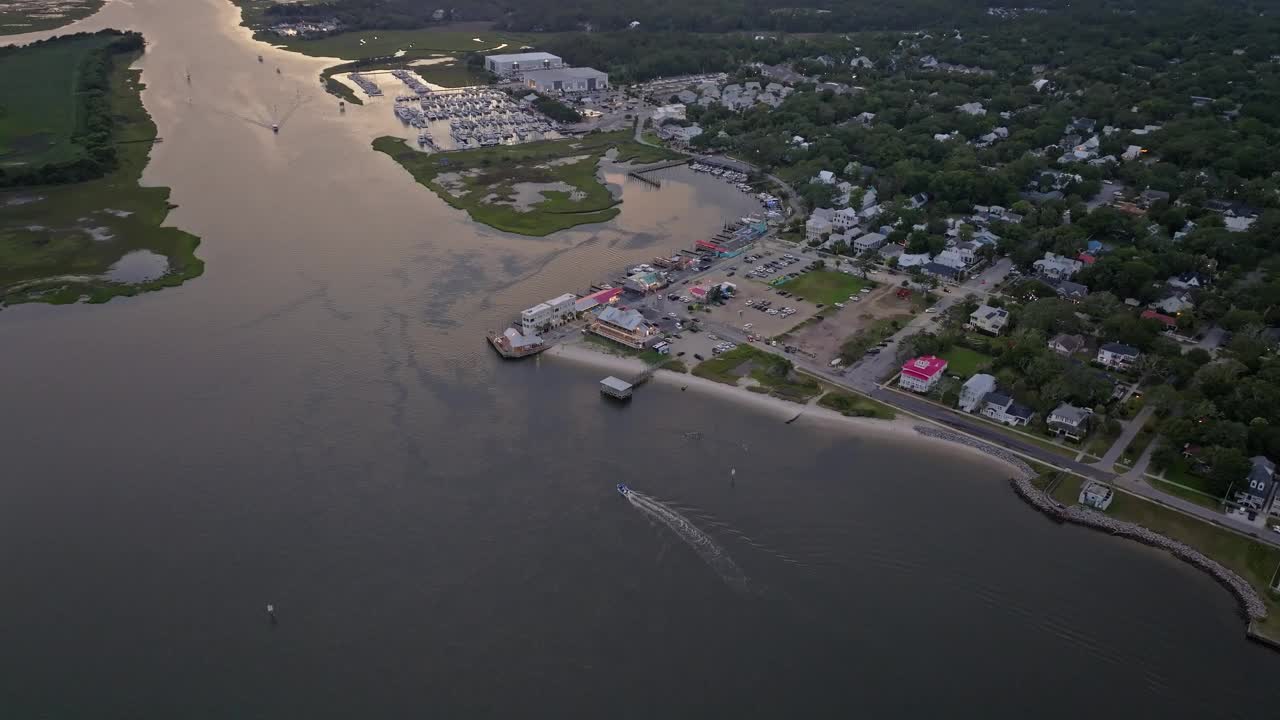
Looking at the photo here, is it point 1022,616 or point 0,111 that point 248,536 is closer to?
point 1022,616

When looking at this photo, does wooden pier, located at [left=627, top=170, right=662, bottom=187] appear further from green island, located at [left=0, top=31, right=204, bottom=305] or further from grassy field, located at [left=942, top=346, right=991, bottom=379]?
green island, located at [left=0, top=31, right=204, bottom=305]

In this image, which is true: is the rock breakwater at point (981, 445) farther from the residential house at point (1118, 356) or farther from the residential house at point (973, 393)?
the residential house at point (1118, 356)

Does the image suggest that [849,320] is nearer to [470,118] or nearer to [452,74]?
[470,118]

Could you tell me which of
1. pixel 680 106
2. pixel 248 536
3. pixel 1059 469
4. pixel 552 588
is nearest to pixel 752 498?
pixel 552 588

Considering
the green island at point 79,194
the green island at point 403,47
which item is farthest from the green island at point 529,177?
the green island at point 403,47

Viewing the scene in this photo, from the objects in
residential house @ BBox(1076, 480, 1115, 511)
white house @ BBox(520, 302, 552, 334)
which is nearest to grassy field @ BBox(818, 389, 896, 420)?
residential house @ BBox(1076, 480, 1115, 511)

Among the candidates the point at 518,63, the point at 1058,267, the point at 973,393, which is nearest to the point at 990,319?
the point at 973,393
